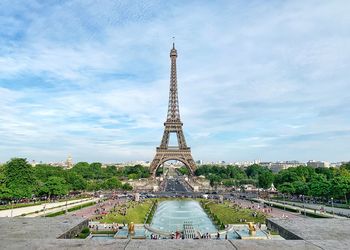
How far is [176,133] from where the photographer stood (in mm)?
118438

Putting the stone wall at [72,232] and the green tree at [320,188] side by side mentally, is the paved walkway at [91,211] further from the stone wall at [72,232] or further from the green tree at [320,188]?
the green tree at [320,188]

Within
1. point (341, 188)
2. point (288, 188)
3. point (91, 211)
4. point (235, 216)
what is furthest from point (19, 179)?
point (341, 188)

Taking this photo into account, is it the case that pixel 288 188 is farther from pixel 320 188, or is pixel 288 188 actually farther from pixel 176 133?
pixel 176 133

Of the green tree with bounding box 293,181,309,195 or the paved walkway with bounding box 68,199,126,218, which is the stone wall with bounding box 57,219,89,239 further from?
the green tree with bounding box 293,181,309,195

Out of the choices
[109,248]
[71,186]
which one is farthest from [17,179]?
[109,248]

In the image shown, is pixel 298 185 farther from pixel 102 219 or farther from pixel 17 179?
pixel 17 179

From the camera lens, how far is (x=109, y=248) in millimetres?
9305

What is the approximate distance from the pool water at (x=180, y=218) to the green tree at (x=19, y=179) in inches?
905

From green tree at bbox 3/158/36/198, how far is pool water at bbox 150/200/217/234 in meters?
23.0

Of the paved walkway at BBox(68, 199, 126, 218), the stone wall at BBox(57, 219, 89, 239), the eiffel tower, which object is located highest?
the eiffel tower

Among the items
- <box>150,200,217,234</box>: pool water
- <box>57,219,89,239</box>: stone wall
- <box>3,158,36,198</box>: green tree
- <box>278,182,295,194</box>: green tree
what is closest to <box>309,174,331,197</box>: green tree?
<box>278,182,295,194</box>: green tree

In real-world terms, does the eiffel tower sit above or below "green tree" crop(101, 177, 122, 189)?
above

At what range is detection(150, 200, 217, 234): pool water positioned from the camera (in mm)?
41213

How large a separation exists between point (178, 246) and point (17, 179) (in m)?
61.2
